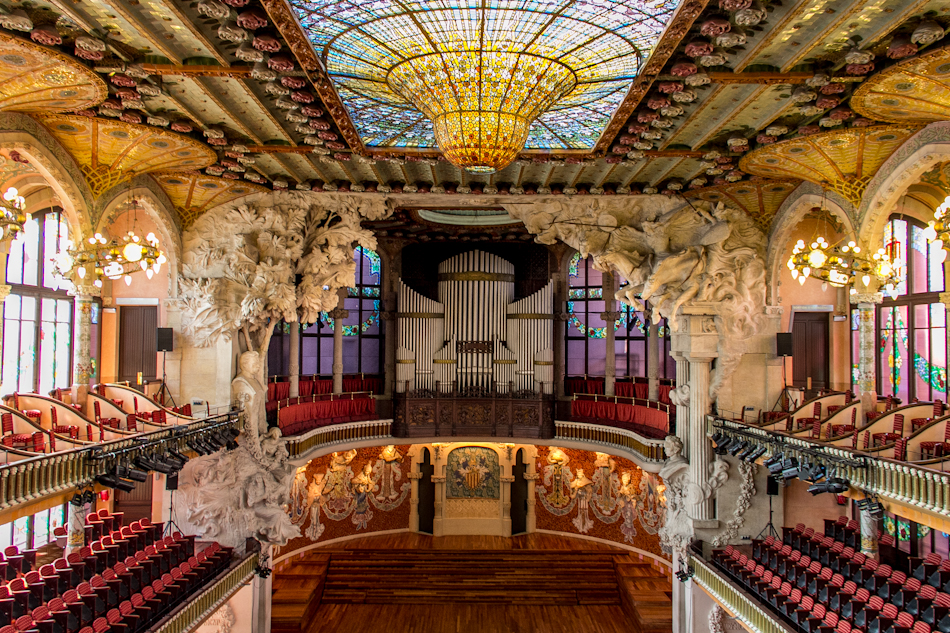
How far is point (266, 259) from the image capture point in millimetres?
17062

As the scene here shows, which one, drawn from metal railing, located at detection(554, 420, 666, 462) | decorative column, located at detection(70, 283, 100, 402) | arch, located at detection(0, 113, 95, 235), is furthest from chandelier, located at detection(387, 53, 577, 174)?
metal railing, located at detection(554, 420, 666, 462)

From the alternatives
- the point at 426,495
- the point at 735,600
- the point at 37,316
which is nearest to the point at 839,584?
the point at 735,600

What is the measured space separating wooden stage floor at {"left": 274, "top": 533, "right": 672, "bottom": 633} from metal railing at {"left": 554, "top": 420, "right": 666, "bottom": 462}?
3477 mm

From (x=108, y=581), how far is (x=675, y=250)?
44.8ft

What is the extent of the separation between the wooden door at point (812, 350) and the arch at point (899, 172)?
704 centimetres

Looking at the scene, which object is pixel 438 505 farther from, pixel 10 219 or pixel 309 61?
pixel 309 61

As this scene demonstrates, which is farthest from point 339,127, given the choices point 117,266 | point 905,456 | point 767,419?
point 767,419

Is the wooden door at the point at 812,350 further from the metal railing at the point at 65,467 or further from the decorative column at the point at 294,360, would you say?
the metal railing at the point at 65,467

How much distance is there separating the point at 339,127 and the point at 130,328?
11.7m

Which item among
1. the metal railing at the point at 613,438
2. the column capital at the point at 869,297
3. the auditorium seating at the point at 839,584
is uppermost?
the column capital at the point at 869,297

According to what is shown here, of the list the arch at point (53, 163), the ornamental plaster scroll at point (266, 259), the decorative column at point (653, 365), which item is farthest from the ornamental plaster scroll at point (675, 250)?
the arch at point (53, 163)

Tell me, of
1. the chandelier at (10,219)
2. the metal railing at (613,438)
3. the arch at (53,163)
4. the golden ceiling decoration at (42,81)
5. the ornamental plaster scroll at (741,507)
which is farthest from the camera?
the metal railing at (613,438)

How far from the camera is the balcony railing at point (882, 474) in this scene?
9430 mm

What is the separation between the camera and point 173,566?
13672 mm
